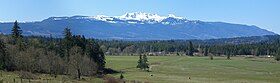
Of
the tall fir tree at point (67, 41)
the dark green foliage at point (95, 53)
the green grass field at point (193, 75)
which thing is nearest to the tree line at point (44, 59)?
the tall fir tree at point (67, 41)

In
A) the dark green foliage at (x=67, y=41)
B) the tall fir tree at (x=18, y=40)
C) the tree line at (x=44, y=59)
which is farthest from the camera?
the dark green foliage at (x=67, y=41)

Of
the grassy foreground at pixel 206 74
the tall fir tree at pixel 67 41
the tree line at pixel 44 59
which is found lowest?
the grassy foreground at pixel 206 74

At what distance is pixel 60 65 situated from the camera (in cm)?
8919

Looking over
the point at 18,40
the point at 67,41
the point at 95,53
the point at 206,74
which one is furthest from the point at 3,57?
the point at 206,74

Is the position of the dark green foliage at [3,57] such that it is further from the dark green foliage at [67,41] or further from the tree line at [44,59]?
the dark green foliage at [67,41]

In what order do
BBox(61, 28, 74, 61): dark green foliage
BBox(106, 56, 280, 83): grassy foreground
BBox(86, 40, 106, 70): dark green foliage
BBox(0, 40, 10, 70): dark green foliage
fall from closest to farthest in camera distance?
BBox(0, 40, 10, 70): dark green foliage < BBox(106, 56, 280, 83): grassy foreground < BBox(61, 28, 74, 61): dark green foliage < BBox(86, 40, 106, 70): dark green foliage

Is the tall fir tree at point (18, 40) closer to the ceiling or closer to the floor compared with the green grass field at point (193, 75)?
closer to the ceiling

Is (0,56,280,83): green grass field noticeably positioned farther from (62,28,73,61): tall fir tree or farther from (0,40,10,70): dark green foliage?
(62,28,73,61): tall fir tree

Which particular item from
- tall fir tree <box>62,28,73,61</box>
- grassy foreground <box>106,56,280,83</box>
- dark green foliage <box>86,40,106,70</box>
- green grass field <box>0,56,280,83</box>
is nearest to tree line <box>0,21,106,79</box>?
tall fir tree <box>62,28,73,61</box>

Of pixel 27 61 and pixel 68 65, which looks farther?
pixel 68 65

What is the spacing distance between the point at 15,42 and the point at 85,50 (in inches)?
733

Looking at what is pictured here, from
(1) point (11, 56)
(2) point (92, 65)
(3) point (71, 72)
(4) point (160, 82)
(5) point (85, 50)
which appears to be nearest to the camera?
(1) point (11, 56)

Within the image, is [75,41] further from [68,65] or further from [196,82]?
[196,82]

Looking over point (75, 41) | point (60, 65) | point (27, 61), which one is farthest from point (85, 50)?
point (27, 61)
